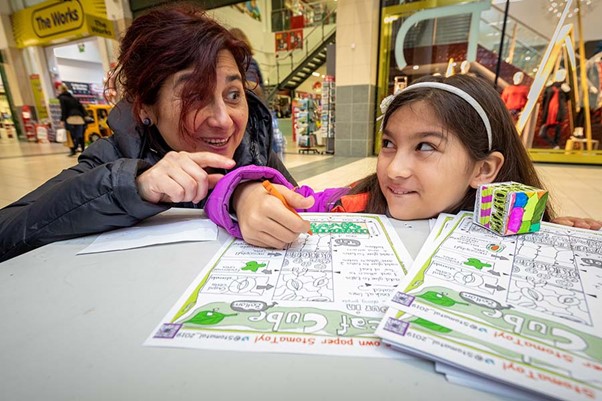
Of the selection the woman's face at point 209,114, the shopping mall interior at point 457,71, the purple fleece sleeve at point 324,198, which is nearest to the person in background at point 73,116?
the shopping mall interior at point 457,71

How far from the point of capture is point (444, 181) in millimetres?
710

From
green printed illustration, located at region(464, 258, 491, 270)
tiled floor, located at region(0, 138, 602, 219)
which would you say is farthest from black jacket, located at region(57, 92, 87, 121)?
green printed illustration, located at region(464, 258, 491, 270)

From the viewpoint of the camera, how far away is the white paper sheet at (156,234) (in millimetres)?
529

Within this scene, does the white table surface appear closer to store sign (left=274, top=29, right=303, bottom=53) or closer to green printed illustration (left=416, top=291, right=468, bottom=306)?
green printed illustration (left=416, top=291, right=468, bottom=306)

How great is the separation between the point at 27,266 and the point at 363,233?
0.56 meters

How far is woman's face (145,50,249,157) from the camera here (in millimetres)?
833

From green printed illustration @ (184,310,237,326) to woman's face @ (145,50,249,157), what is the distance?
65 centimetres

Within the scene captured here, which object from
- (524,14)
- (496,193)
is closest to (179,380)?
(496,193)

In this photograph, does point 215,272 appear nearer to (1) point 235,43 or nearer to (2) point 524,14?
(1) point 235,43

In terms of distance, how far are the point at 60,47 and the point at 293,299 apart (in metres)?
12.0

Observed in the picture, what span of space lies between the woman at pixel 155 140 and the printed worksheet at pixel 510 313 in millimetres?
418

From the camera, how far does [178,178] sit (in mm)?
551

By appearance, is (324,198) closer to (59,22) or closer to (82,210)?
(82,210)

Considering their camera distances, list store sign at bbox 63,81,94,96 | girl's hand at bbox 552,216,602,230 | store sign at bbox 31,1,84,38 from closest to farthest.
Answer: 1. girl's hand at bbox 552,216,602,230
2. store sign at bbox 31,1,84,38
3. store sign at bbox 63,81,94,96
